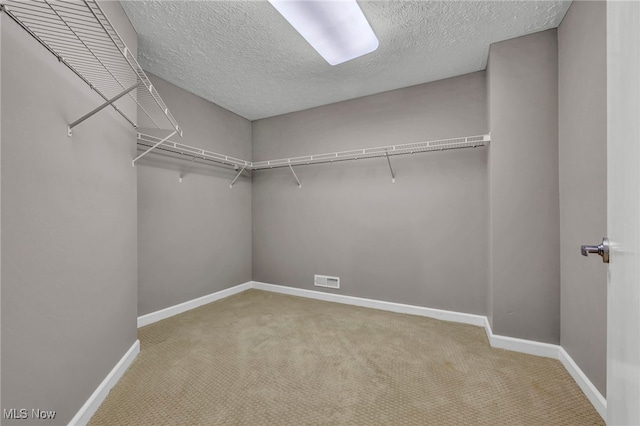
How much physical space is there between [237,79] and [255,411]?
260 centimetres

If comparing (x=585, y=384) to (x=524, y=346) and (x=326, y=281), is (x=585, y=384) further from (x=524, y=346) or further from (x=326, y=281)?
(x=326, y=281)

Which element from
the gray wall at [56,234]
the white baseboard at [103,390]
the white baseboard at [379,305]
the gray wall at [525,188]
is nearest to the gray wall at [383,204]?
the white baseboard at [379,305]

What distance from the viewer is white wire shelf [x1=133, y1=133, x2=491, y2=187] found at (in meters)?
2.26

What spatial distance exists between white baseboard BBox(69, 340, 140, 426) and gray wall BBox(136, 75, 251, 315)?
67 centimetres

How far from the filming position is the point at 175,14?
1.69m

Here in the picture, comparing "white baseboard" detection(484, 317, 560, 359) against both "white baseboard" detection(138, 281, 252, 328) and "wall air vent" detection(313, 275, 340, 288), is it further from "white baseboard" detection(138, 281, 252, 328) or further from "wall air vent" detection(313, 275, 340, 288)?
"white baseboard" detection(138, 281, 252, 328)

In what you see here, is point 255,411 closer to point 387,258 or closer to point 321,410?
point 321,410

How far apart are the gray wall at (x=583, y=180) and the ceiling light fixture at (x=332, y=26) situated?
1.20 m

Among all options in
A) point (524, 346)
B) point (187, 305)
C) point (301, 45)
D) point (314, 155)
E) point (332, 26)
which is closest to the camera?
point (332, 26)

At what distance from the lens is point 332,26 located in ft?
5.57

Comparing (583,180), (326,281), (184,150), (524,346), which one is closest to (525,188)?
(583,180)

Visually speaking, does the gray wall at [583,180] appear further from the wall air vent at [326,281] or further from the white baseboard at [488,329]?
the wall air vent at [326,281]

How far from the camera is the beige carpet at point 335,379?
4.31ft

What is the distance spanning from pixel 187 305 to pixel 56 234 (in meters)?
1.83
